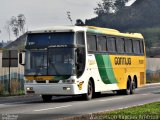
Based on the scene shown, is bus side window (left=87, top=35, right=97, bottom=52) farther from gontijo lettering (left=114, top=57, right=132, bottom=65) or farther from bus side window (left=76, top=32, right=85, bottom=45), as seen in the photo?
gontijo lettering (left=114, top=57, right=132, bottom=65)

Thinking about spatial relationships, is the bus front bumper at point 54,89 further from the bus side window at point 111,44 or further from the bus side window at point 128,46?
the bus side window at point 128,46

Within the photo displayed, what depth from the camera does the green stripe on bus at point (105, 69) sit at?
2852 cm

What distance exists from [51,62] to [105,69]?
15.4 ft

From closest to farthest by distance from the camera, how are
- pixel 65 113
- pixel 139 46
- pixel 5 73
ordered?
pixel 65 113 → pixel 139 46 → pixel 5 73

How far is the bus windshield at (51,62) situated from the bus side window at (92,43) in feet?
6.36

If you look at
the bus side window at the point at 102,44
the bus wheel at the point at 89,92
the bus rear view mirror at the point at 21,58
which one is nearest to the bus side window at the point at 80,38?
the bus wheel at the point at 89,92

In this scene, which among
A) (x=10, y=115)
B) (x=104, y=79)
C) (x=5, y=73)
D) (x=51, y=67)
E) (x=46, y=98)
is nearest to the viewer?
(x=10, y=115)

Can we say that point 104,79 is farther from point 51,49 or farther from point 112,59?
point 51,49

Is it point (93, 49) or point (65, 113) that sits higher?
point (93, 49)

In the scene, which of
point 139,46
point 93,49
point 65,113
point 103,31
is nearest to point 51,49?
point 93,49

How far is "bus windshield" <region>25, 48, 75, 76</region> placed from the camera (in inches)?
991

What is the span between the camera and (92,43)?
90.5 feet

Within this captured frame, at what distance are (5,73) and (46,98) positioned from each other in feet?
36.4

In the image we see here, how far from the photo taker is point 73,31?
25.6 meters
